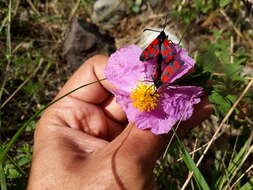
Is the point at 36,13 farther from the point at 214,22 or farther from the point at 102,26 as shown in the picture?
the point at 214,22

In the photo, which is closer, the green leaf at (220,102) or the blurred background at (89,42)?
the green leaf at (220,102)

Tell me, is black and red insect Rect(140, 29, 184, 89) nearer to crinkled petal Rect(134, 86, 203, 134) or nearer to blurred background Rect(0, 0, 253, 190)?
crinkled petal Rect(134, 86, 203, 134)

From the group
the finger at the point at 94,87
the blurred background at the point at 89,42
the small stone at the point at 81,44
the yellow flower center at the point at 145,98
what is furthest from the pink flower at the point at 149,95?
the small stone at the point at 81,44

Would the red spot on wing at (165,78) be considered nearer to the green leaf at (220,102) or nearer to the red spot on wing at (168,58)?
the red spot on wing at (168,58)

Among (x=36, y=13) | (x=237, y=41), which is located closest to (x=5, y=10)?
(x=36, y=13)

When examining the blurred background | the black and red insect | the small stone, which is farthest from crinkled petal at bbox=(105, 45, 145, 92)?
the small stone
